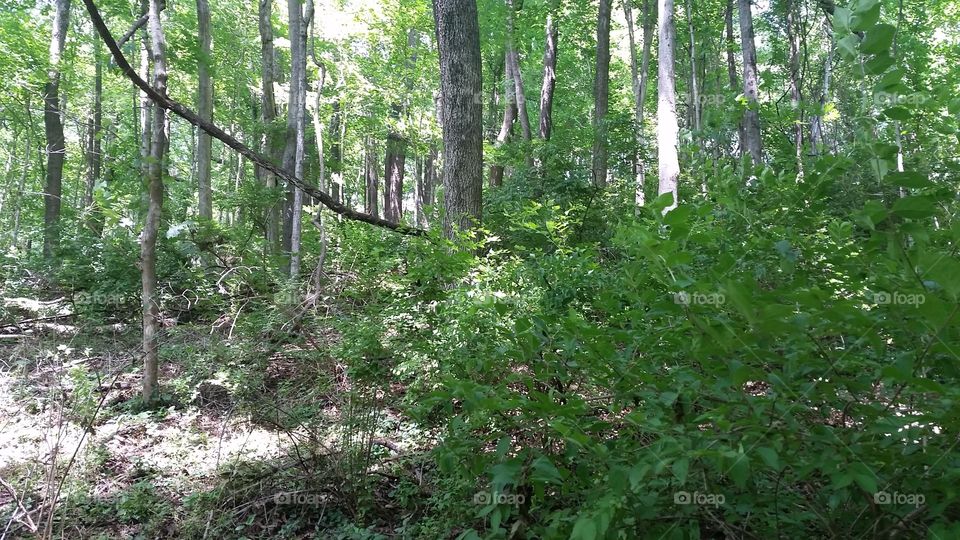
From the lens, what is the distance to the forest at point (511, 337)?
152 centimetres

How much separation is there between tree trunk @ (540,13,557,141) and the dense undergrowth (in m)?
9.21

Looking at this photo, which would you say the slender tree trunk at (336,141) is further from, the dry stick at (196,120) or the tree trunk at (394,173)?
the dry stick at (196,120)

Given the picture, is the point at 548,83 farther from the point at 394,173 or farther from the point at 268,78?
the point at 394,173

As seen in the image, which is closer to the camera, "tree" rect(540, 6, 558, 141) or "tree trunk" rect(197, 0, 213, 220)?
"tree trunk" rect(197, 0, 213, 220)

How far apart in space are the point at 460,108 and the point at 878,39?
476cm

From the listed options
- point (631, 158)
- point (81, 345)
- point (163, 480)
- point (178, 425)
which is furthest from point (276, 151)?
point (163, 480)

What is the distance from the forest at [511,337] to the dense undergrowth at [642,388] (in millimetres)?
18

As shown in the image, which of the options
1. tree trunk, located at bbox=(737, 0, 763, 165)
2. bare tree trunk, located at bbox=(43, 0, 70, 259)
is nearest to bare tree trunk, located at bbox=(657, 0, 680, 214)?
tree trunk, located at bbox=(737, 0, 763, 165)

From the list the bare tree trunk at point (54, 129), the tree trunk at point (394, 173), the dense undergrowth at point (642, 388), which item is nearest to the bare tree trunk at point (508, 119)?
the tree trunk at point (394, 173)

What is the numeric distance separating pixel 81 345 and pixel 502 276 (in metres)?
6.08

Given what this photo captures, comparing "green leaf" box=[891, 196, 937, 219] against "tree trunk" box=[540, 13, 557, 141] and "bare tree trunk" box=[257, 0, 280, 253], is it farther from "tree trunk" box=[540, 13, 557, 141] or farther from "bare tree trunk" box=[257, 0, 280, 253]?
"bare tree trunk" box=[257, 0, 280, 253]

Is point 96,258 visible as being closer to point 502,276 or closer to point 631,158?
point 502,276

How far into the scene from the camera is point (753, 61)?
458 inches

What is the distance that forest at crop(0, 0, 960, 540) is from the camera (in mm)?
1522
